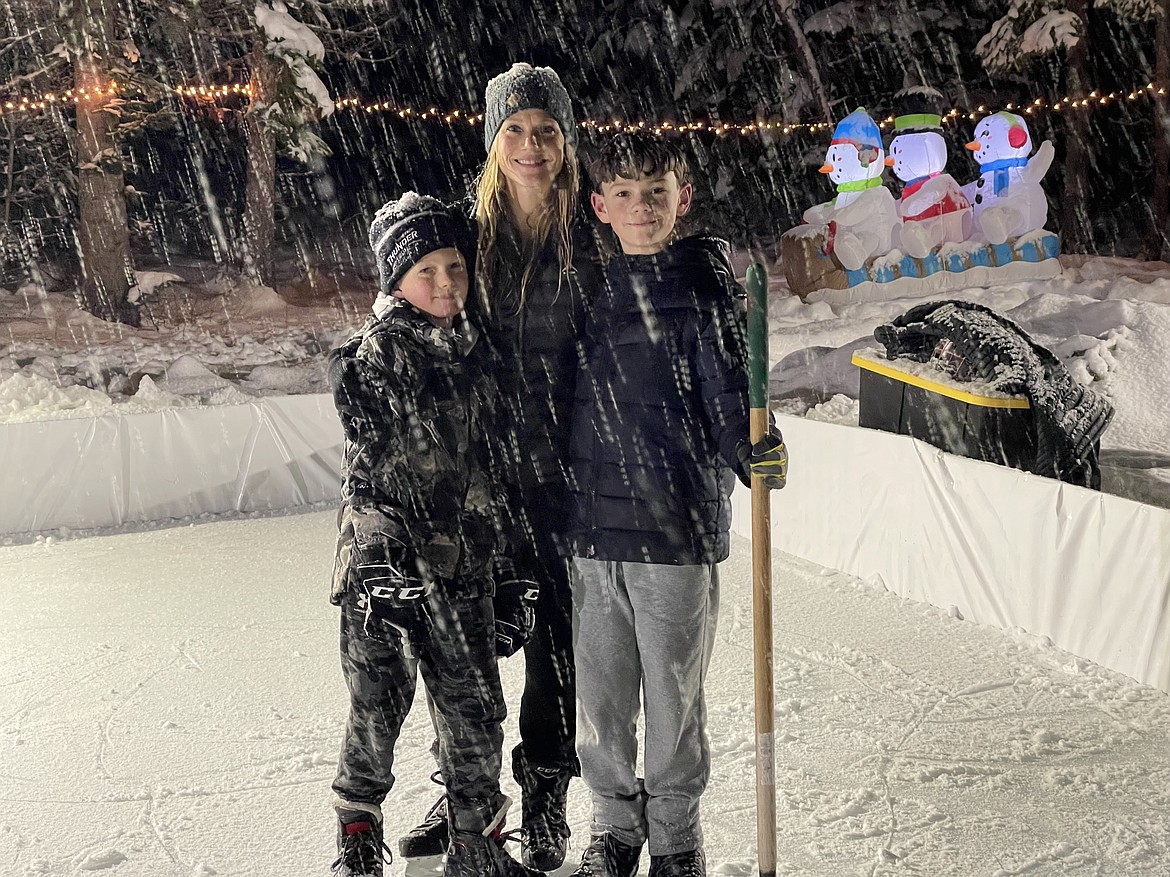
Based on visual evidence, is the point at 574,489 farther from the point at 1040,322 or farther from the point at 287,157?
the point at 287,157

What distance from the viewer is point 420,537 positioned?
204 cm

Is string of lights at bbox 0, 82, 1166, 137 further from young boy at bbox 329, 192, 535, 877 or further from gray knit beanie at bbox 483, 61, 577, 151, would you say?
young boy at bbox 329, 192, 535, 877

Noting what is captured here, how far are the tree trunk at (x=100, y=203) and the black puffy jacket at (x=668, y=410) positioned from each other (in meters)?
10.7

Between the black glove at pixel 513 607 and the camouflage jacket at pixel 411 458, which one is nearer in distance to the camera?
the camouflage jacket at pixel 411 458

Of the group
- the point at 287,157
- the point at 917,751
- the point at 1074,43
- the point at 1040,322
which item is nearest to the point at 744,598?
the point at 917,751

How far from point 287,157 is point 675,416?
1337cm

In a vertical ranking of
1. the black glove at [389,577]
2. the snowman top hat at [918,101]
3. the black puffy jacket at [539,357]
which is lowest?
the black glove at [389,577]

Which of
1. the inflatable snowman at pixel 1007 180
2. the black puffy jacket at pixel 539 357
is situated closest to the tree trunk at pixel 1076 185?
the inflatable snowman at pixel 1007 180

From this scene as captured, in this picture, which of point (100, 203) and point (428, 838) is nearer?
point (428, 838)

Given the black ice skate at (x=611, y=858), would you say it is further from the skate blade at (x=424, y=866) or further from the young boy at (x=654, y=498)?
the skate blade at (x=424, y=866)

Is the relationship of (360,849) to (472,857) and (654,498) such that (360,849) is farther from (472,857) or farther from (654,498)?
(654,498)

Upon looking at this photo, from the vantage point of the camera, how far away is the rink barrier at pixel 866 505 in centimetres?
330

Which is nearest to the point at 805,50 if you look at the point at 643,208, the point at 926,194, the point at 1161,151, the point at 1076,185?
the point at 1076,185

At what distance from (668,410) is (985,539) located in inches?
89.9
